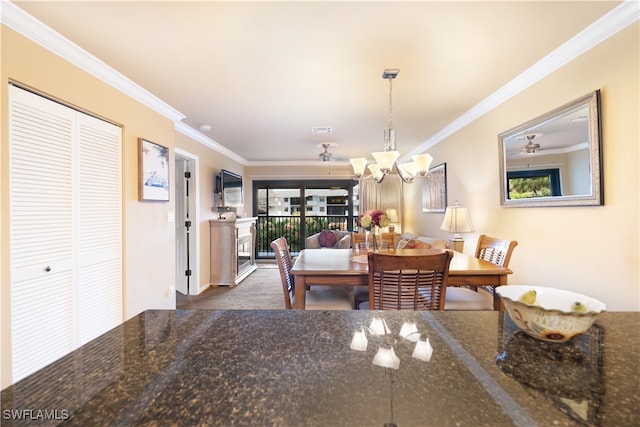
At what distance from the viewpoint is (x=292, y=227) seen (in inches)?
262

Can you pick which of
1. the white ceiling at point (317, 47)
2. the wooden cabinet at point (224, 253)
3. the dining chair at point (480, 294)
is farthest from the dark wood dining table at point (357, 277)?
the wooden cabinet at point (224, 253)

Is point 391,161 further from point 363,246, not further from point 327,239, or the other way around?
point 327,239

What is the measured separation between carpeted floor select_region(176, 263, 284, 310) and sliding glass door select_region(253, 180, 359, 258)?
6.02 feet

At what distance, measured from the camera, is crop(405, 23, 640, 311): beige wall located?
5.20ft

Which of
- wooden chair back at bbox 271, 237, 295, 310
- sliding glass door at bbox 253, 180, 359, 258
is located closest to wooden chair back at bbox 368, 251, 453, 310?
wooden chair back at bbox 271, 237, 295, 310

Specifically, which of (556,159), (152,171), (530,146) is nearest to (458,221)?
(530,146)

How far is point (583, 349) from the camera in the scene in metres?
0.72

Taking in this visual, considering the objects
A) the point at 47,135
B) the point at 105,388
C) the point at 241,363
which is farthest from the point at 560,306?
the point at 47,135

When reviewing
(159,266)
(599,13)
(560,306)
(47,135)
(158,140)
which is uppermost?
(599,13)

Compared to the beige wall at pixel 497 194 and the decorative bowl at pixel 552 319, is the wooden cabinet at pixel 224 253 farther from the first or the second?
the decorative bowl at pixel 552 319

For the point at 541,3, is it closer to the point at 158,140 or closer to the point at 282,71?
the point at 282,71

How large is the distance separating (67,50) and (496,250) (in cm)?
339

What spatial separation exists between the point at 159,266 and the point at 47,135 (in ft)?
5.10

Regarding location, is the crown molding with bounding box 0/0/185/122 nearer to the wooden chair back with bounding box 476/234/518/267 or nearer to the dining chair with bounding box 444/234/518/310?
the dining chair with bounding box 444/234/518/310
